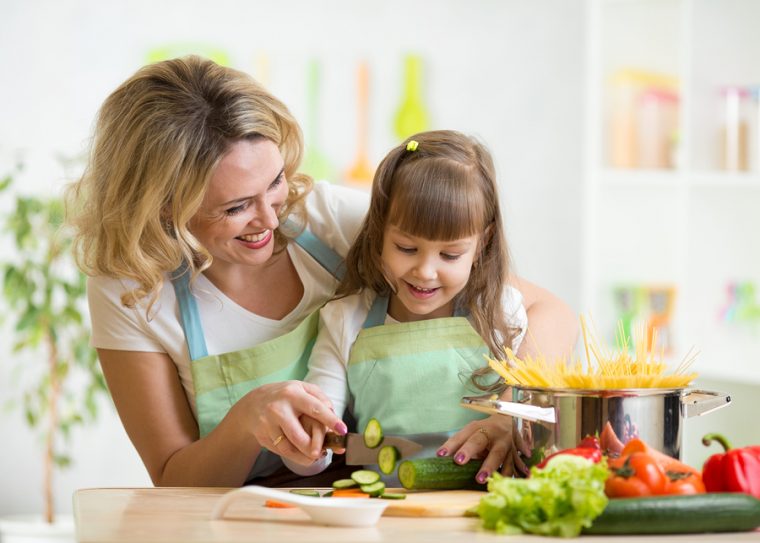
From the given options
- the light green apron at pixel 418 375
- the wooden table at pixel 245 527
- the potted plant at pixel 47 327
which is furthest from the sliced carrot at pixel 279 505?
the potted plant at pixel 47 327

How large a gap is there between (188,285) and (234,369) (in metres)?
0.20

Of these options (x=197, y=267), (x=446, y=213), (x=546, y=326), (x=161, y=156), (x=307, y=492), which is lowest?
(x=307, y=492)

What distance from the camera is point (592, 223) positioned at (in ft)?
15.3

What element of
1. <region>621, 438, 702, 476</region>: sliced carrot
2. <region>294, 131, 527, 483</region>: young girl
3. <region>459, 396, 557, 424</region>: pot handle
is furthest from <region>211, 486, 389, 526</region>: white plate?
<region>294, 131, 527, 483</region>: young girl

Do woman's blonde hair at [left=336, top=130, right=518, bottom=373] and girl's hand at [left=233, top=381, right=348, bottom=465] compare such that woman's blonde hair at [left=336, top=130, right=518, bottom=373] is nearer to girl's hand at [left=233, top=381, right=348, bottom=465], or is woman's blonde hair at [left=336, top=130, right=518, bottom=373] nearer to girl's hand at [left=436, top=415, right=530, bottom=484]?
girl's hand at [left=436, top=415, right=530, bottom=484]

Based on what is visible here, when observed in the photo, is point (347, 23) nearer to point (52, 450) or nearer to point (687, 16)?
point (687, 16)

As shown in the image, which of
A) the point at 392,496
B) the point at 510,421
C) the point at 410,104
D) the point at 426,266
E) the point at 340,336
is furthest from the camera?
the point at 410,104

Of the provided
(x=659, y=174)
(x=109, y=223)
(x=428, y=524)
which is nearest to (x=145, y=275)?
(x=109, y=223)

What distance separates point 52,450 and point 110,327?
1763mm

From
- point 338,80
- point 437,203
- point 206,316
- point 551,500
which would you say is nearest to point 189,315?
point 206,316

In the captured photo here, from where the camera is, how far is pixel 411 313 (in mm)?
2070

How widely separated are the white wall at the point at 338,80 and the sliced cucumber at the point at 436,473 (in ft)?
8.02

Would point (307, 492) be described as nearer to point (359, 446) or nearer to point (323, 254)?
point (359, 446)

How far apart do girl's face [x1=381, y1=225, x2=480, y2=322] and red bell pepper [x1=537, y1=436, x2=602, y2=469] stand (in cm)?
47
